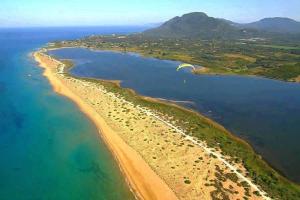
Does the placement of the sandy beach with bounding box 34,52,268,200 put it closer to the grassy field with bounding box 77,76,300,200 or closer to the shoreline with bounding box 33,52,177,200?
the shoreline with bounding box 33,52,177,200

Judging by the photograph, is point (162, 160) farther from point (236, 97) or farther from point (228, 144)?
point (236, 97)

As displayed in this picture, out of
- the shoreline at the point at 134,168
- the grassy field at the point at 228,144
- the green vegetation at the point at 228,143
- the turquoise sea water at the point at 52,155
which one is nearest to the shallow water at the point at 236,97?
the grassy field at the point at 228,144

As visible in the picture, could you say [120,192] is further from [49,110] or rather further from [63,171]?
[49,110]

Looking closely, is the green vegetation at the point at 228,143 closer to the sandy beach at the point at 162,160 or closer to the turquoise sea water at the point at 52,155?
the sandy beach at the point at 162,160

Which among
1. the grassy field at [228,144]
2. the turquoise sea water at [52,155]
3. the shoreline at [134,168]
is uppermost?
the grassy field at [228,144]

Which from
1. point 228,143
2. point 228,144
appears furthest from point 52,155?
point 228,143

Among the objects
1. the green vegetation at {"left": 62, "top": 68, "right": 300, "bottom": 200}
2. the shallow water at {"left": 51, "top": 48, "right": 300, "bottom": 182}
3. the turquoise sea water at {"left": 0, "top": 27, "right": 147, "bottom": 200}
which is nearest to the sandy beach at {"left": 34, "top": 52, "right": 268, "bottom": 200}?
the green vegetation at {"left": 62, "top": 68, "right": 300, "bottom": 200}

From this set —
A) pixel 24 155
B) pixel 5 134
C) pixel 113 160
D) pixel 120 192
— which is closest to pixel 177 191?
pixel 120 192
